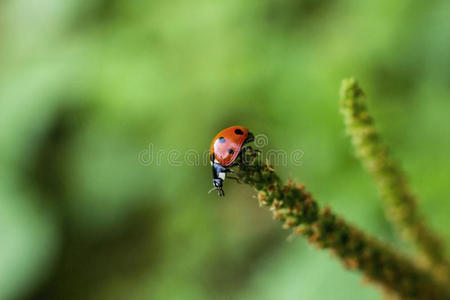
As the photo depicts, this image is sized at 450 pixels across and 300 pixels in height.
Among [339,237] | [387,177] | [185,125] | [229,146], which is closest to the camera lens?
[339,237]

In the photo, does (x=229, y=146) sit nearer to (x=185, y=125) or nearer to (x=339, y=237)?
(x=339, y=237)

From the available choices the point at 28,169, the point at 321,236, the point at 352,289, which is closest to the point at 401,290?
the point at 321,236

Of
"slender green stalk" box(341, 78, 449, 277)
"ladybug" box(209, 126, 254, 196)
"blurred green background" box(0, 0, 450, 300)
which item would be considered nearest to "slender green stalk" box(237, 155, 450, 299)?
"slender green stalk" box(341, 78, 449, 277)

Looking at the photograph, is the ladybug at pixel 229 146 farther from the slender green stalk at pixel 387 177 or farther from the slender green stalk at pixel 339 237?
the slender green stalk at pixel 387 177

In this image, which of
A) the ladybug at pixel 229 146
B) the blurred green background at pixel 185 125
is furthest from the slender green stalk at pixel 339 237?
the blurred green background at pixel 185 125

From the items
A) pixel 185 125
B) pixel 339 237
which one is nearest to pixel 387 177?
pixel 339 237
